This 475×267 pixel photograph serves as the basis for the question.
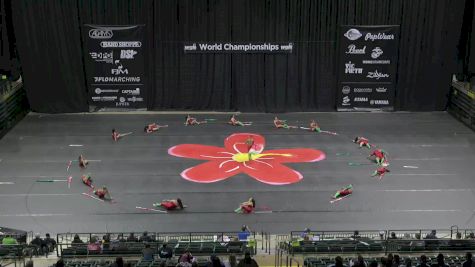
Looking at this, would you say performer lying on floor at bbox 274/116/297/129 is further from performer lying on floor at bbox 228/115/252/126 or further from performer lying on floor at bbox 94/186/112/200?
performer lying on floor at bbox 94/186/112/200

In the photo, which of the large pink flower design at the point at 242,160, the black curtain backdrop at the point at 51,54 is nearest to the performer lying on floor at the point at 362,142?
the large pink flower design at the point at 242,160

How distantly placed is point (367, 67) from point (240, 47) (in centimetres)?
689

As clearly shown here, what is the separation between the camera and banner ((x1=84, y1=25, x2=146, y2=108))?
31891 millimetres

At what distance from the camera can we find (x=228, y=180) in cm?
2291

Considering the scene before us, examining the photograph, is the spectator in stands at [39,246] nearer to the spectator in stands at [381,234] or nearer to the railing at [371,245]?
the railing at [371,245]

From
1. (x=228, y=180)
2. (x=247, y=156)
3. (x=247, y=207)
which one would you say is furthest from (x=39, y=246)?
(x=247, y=156)

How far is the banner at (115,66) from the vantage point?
31891 mm

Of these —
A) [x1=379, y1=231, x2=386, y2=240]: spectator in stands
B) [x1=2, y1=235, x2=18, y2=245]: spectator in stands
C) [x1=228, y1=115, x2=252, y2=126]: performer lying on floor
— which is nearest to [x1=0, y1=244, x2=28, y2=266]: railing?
[x1=2, y1=235, x2=18, y2=245]: spectator in stands

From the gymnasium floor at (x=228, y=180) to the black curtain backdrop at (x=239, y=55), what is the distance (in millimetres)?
2189

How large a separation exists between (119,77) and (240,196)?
45.0 ft

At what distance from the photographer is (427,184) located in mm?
22641

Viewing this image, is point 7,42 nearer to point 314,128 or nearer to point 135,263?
point 314,128

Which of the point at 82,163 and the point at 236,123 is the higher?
the point at 236,123

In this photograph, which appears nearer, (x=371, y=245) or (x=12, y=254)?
(x=12, y=254)
